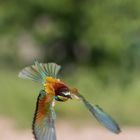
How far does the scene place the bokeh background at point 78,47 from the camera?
12.6 m

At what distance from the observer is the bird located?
2.43 feet

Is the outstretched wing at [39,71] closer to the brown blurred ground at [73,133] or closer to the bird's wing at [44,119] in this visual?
the bird's wing at [44,119]

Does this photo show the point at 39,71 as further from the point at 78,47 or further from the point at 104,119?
the point at 78,47

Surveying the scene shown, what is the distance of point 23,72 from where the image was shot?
79cm

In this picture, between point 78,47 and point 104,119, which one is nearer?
point 104,119

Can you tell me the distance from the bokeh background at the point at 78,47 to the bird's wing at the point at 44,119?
37.0 feet

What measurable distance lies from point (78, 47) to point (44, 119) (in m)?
14.2

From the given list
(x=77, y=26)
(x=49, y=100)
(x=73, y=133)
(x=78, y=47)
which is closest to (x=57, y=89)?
(x=49, y=100)

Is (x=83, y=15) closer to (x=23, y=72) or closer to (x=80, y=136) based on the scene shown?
(x=80, y=136)

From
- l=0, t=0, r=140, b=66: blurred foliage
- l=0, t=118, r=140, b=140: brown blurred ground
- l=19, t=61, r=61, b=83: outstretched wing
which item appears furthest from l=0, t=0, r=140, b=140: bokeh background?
l=19, t=61, r=61, b=83: outstretched wing

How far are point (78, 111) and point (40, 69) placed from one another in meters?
11.7

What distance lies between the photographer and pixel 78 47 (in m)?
14.9

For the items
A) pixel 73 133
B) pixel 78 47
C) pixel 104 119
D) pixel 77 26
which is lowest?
pixel 104 119

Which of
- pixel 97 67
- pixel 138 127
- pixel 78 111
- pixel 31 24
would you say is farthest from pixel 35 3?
pixel 138 127
